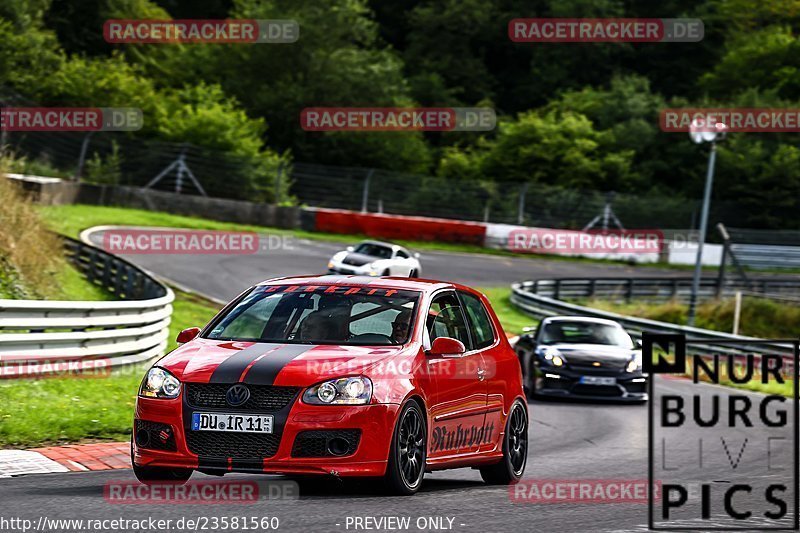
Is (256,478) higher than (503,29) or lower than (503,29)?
lower

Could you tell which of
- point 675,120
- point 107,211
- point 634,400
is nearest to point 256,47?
point 675,120

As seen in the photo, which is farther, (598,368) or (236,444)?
(598,368)

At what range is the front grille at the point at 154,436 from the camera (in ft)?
27.9

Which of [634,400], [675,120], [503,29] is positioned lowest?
[634,400]

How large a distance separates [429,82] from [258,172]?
31.7 metres

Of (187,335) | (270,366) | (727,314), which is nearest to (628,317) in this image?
(727,314)

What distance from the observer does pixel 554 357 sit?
63.9 feet

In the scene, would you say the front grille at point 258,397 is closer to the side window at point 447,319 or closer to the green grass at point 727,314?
the side window at point 447,319

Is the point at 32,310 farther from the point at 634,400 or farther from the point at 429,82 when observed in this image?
the point at 429,82

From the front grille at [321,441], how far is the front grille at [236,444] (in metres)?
0.14

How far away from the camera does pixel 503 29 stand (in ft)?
269

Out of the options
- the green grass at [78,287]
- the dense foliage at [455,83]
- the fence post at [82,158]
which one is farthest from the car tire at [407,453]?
the dense foliage at [455,83]

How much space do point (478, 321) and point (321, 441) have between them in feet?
→ 8.60

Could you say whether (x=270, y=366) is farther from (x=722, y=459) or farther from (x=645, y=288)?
(x=645, y=288)
